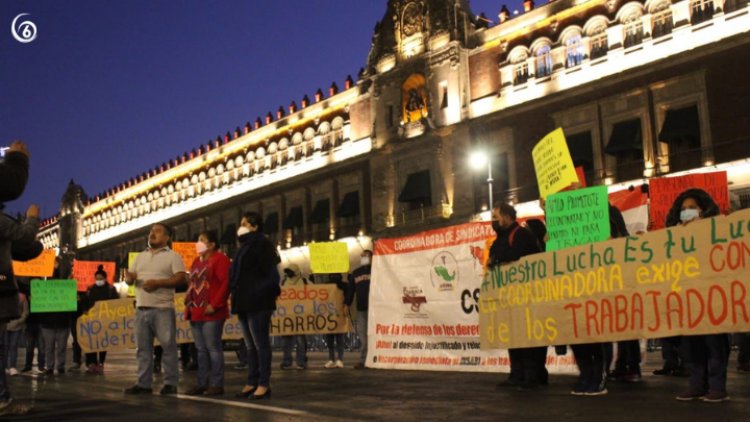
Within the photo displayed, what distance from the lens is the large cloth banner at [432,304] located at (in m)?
10.1

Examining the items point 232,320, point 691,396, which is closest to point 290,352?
point 232,320

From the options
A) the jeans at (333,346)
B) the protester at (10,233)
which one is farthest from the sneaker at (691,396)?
the jeans at (333,346)

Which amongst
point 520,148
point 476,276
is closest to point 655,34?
point 520,148

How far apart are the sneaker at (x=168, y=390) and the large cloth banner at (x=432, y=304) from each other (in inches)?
137

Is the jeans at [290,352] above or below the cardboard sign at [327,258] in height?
below

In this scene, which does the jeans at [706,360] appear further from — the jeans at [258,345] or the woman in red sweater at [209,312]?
the woman in red sweater at [209,312]

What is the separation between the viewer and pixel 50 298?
14.0 metres

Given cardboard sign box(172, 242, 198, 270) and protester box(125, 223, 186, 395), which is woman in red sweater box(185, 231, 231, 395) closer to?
protester box(125, 223, 186, 395)

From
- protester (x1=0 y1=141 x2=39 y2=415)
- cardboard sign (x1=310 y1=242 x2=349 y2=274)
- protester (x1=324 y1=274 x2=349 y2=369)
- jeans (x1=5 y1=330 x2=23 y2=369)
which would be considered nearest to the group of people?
protester (x1=0 y1=141 x2=39 y2=415)

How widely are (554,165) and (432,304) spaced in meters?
3.02

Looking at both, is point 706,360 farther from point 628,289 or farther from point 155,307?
point 155,307

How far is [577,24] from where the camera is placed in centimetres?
3086

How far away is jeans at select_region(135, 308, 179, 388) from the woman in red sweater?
27 centimetres

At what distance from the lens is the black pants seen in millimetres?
7359
